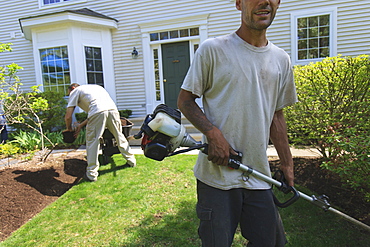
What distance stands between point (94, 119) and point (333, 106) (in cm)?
390

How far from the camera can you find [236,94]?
5.32 ft

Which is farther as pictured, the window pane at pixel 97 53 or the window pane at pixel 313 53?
the window pane at pixel 97 53

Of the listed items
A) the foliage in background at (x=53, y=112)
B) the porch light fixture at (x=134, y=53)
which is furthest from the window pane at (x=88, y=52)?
the foliage in background at (x=53, y=112)

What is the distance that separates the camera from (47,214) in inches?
145

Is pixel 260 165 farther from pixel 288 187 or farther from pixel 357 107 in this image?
pixel 357 107

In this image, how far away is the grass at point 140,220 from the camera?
9.48ft

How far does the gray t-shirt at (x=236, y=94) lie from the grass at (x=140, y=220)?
145cm

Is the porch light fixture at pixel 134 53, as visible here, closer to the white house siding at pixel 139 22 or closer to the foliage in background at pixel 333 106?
the white house siding at pixel 139 22

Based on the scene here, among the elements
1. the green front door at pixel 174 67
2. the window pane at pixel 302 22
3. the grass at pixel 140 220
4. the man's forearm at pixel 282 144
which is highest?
the window pane at pixel 302 22

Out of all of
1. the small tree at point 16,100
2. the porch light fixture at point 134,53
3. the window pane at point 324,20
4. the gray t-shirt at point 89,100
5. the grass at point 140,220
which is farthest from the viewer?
the porch light fixture at point 134,53

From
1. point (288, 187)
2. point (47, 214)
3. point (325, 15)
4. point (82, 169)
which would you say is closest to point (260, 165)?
point (288, 187)

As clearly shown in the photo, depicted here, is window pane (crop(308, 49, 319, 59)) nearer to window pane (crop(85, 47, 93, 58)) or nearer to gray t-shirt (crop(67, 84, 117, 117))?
gray t-shirt (crop(67, 84, 117, 117))

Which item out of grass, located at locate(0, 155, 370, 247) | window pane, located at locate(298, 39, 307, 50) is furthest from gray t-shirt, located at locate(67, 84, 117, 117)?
window pane, located at locate(298, 39, 307, 50)

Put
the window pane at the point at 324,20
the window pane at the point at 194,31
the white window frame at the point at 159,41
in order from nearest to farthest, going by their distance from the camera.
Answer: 1. the window pane at the point at 324,20
2. the white window frame at the point at 159,41
3. the window pane at the point at 194,31
